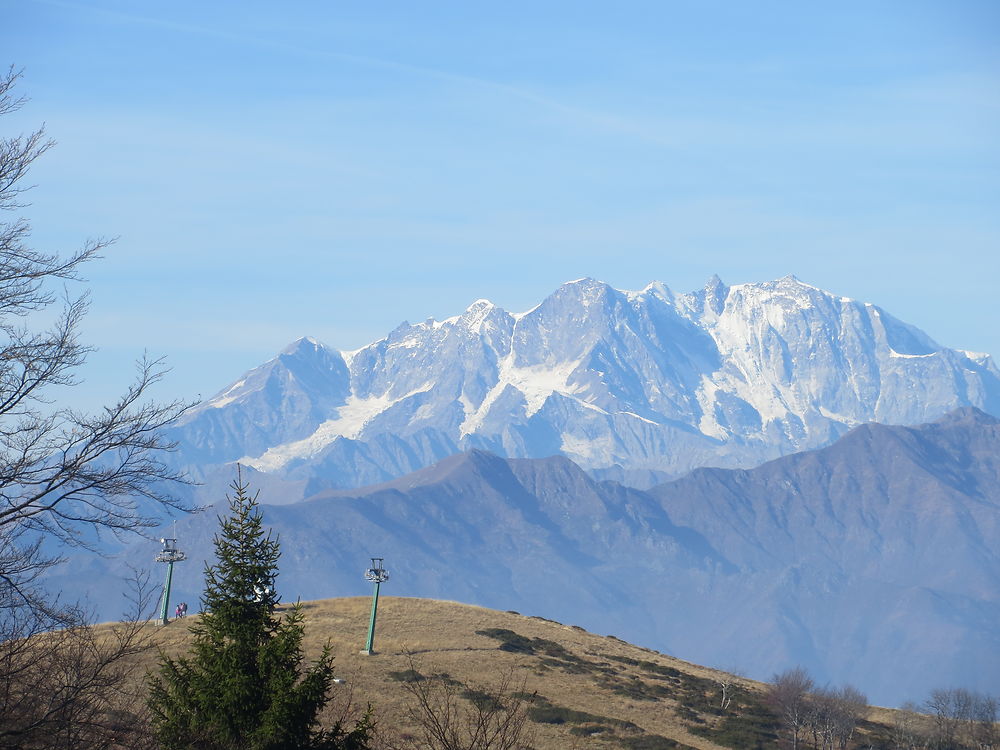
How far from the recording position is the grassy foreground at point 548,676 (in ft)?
217

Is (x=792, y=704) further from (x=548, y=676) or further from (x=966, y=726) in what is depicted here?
(x=548, y=676)

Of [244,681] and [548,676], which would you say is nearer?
[244,681]

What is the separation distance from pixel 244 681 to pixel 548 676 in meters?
54.7

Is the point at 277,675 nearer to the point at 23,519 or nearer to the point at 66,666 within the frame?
the point at 66,666

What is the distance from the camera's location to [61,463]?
69.8 feet

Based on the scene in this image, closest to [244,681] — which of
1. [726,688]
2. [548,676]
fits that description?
[548,676]

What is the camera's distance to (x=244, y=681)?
26641 mm

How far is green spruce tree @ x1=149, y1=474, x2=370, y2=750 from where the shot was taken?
85.1ft

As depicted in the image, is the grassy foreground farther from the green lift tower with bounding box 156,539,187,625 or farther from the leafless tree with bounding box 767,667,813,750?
the green lift tower with bounding box 156,539,187,625

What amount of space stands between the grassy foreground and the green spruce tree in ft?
99.7

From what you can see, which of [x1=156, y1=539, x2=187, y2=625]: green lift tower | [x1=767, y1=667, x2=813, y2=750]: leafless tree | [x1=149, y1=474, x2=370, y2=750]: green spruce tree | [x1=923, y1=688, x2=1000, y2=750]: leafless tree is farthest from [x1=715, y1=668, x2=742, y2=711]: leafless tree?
[x1=149, y1=474, x2=370, y2=750]: green spruce tree

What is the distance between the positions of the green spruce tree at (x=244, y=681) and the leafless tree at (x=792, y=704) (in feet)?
179

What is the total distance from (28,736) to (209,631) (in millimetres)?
8748

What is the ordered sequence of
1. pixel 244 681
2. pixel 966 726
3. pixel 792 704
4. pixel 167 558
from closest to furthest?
pixel 244 681, pixel 792 704, pixel 167 558, pixel 966 726
